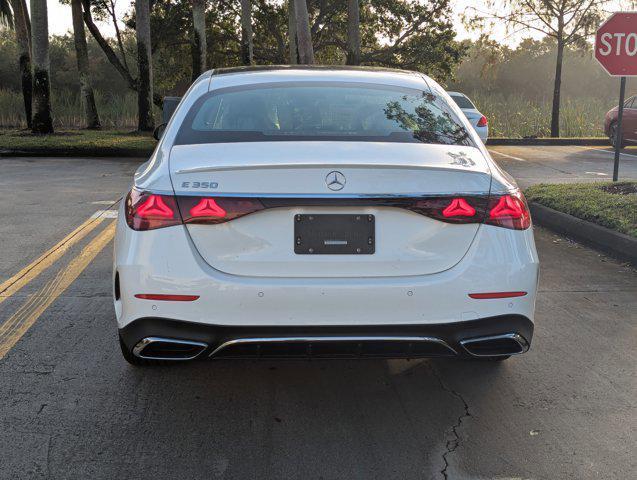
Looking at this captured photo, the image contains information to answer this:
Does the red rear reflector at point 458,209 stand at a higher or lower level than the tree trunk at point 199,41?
lower

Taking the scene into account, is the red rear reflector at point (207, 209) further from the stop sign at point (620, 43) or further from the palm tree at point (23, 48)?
the palm tree at point (23, 48)

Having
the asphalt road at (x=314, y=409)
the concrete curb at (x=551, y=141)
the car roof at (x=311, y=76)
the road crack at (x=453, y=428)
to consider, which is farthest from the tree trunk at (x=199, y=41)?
the road crack at (x=453, y=428)

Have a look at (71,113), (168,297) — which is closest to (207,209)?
(168,297)

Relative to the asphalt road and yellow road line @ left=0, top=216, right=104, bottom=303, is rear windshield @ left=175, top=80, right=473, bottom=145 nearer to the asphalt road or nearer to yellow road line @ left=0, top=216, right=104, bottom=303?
the asphalt road

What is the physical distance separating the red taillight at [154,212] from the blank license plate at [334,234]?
54 cm

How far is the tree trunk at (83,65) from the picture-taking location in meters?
26.0

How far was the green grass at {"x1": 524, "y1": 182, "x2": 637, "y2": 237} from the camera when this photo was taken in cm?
824

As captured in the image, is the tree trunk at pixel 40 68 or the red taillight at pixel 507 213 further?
the tree trunk at pixel 40 68

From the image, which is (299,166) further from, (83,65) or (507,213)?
(83,65)

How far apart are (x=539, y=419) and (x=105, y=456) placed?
6.48 feet

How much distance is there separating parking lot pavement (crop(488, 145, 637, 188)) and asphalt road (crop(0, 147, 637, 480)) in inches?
358

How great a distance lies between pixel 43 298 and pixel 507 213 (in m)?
3.62

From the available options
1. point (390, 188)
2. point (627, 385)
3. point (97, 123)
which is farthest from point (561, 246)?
point (97, 123)

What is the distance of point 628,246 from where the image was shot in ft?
24.5
